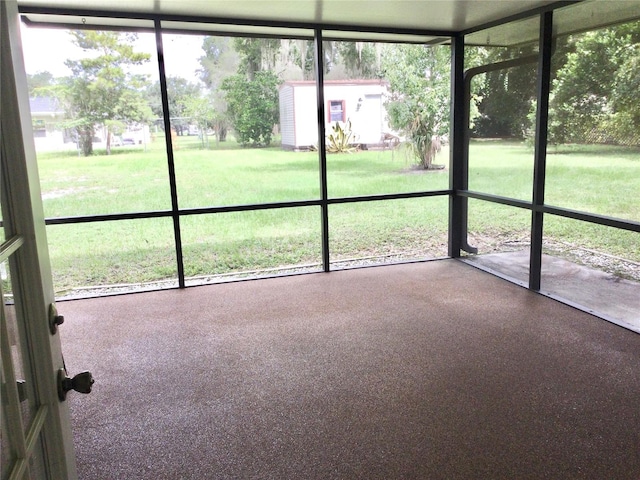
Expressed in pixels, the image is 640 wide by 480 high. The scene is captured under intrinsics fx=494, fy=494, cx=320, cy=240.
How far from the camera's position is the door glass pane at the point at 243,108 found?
530 centimetres

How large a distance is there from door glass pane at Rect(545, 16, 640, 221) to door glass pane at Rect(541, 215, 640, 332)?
0.27 meters

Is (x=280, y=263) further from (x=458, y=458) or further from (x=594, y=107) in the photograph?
(x=458, y=458)

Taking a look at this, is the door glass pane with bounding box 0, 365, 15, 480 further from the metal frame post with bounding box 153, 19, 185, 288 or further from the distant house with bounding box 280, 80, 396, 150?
the distant house with bounding box 280, 80, 396, 150

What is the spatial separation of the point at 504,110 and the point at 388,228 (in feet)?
8.27

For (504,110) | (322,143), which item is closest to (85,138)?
(322,143)

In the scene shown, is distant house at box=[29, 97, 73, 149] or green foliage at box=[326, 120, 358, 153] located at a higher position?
distant house at box=[29, 97, 73, 149]

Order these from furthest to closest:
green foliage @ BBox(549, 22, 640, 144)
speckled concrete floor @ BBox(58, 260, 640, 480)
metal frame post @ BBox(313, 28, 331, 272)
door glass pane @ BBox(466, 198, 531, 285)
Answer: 1. door glass pane @ BBox(466, 198, 531, 285)
2. metal frame post @ BBox(313, 28, 331, 272)
3. green foliage @ BBox(549, 22, 640, 144)
4. speckled concrete floor @ BBox(58, 260, 640, 480)

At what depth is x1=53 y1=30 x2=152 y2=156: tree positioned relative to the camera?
17.3 feet

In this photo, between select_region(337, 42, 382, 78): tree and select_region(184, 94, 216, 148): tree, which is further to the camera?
select_region(337, 42, 382, 78): tree

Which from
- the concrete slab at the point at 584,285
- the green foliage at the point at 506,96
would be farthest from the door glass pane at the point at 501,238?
the green foliage at the point at 506,96

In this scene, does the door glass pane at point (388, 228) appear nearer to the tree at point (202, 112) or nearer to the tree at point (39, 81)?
the tree at point (202, 112)

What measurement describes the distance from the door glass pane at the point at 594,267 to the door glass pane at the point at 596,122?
0.89 feet

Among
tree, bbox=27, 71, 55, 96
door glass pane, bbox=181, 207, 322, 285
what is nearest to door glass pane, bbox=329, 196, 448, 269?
door glass pane, bbox=181, 207, 322, 285

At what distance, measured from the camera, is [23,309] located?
1030 mm
